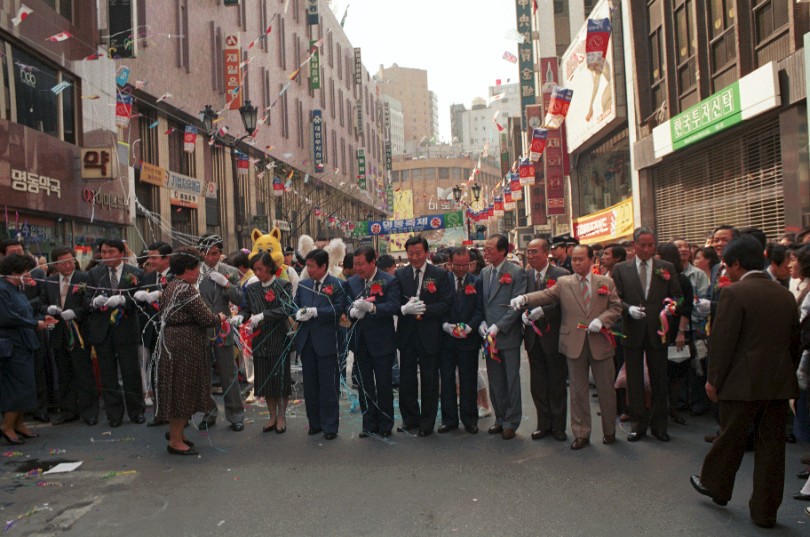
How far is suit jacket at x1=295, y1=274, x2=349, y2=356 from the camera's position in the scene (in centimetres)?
737

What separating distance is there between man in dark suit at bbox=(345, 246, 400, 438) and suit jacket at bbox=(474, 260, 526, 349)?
100 cm

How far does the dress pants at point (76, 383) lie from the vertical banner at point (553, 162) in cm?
2613

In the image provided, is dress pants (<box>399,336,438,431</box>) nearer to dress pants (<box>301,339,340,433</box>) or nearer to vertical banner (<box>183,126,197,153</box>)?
dress pants (<box>301,339,340,433</box>)

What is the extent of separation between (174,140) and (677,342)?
20.3 m

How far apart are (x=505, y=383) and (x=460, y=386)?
515mm

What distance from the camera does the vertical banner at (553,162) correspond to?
1236 inches

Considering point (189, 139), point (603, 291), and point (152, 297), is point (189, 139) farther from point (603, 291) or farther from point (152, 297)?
point (603, 291)

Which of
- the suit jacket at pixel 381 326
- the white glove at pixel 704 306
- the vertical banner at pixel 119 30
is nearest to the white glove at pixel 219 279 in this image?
the suit jacket at pixel 381 326

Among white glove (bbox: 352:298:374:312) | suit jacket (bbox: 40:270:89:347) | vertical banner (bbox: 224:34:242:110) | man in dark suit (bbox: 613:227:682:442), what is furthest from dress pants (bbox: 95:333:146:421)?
vertical banner (bbox: 224:34:242:110)

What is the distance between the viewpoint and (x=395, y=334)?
24.7ft

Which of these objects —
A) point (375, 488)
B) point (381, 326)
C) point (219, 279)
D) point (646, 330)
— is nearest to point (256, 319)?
point (219, 279)

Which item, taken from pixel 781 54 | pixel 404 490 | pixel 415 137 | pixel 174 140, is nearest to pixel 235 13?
pixel 174 140

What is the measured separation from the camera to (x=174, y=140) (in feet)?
76.6

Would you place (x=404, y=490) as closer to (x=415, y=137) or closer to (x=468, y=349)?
(x=468, y=349)
